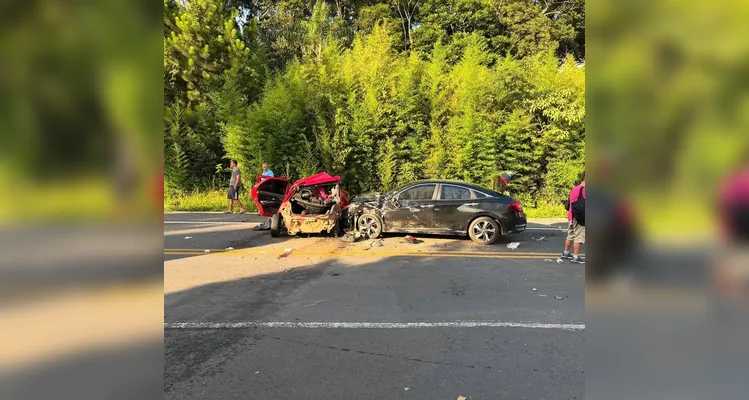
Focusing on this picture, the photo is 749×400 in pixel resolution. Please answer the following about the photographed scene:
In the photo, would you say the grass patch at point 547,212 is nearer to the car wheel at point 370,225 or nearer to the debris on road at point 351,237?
the car wheel at point 370,225

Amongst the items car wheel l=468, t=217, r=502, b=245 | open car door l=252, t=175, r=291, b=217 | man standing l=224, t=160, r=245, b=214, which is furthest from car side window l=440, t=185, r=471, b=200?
man standing l=224, t=160, r=245, b=214

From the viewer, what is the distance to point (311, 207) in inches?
380

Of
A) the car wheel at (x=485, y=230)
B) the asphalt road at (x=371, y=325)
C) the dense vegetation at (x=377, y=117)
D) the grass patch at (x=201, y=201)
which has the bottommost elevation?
the asphalt road at (x=371, y=325)

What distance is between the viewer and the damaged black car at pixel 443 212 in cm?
885

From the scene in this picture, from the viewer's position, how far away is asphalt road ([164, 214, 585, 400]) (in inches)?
125

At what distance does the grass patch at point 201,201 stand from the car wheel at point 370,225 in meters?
6.83

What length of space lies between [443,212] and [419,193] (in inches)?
27.1

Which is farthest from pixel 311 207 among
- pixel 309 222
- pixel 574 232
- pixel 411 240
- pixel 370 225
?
pixel 574 232
